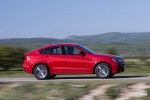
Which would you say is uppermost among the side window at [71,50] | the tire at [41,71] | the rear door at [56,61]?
the side window at [71,50]

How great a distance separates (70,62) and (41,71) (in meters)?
1.36

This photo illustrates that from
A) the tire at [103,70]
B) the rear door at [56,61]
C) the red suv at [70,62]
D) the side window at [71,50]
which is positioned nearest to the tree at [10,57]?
the red suv at [70,62]

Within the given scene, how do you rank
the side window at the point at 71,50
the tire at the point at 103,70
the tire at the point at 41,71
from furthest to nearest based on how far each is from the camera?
the tire at the point at 41,71, the side window at the point at 71,50, the tire at the point at 103,70

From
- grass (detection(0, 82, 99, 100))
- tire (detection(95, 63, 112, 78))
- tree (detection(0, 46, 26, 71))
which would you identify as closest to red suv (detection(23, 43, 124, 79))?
tire (detection(95, 63, 112, 78))

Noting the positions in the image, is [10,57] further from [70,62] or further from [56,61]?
[70,62]

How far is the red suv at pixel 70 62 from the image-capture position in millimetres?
20109

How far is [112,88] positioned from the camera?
601 inches

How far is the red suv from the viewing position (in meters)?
20.1

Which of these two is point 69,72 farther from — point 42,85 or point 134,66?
point 134,66

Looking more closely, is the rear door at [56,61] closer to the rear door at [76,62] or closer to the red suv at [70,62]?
the red suv at [70,62]

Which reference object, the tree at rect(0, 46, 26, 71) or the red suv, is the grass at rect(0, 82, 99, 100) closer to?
the red suv

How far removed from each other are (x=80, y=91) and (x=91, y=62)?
4.58 metres

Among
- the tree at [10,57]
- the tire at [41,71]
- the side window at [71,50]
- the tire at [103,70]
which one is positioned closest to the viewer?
the tire at [103,70]

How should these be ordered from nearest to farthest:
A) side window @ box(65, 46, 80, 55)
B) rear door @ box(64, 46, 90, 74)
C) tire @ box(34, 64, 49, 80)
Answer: rear door @ box(64, 46, 90, 74), side window @ box(65, 46, 80, 55), tire @ box(34, 64, 49, 80)
